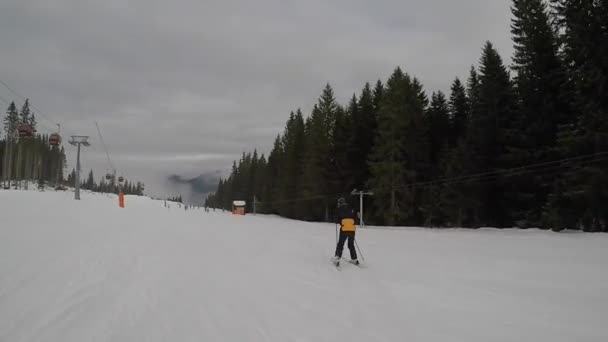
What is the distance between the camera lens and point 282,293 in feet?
22.7

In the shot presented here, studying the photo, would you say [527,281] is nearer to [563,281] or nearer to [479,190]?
[563,281]

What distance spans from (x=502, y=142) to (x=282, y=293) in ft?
82.1

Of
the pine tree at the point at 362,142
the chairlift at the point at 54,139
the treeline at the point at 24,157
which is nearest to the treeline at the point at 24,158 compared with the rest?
the treeline at the point at 24,157

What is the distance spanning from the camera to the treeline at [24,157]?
73312 millimetres

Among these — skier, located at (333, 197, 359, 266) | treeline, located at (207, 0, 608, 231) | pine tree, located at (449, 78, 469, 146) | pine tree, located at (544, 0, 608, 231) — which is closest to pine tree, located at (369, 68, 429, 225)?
treeline, located at (207, 0, 608, 231)

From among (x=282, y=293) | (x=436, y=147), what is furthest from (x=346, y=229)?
(x=436, y=147)

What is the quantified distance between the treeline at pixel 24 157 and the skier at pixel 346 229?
79744 mm

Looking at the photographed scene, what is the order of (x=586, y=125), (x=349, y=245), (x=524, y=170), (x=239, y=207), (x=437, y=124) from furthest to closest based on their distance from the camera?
(x=239, y=207)
(x=437, y=124)
(x=524, y=170)
(x=586, y=125)
(x=349, y=245)

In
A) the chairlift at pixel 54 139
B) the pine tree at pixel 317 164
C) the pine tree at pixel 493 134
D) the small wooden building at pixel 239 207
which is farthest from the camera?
the small wooden building at pixel 239 207

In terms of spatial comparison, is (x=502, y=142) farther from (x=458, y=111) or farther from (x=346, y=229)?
(x=346, y=229)

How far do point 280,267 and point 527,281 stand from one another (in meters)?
6.54

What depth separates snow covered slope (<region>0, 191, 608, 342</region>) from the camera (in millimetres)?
4848

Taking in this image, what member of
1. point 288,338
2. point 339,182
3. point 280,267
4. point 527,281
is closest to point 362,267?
point 280,267

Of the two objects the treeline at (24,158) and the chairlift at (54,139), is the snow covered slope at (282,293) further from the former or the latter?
the treeline at (24,158)
